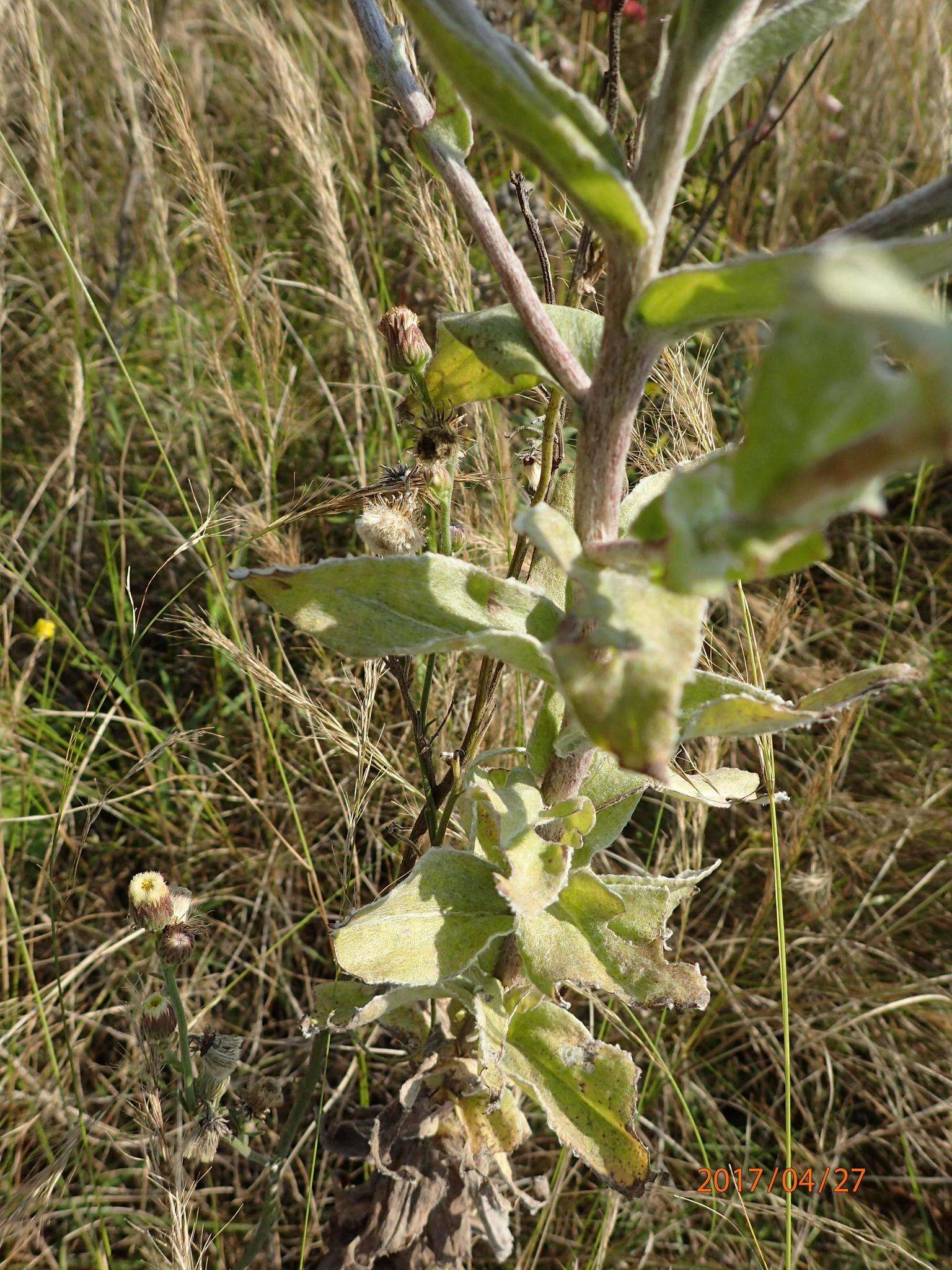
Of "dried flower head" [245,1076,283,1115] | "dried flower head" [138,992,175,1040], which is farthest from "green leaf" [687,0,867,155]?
"dried flower head" [245,1076,283,1115]

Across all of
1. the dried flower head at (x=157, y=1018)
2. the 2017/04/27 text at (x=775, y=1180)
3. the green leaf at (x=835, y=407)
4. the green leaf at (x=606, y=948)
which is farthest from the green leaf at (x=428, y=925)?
the 2017/04/27 text at (x=775, y=1180)

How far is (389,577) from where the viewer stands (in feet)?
3.05

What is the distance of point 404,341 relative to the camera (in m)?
1.23

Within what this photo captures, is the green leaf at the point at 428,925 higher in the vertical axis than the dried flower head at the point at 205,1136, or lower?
higher

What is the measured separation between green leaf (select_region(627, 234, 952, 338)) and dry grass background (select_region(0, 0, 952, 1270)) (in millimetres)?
697

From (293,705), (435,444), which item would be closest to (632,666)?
(435,444)

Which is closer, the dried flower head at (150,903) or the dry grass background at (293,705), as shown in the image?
the dried flower head at (150,903)

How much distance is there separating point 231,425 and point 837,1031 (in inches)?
81.3

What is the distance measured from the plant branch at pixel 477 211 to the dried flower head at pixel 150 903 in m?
0.92

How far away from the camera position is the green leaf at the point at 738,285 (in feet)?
2.06

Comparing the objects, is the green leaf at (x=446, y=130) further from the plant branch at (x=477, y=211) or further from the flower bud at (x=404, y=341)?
the flower bud at (x=404, y=341)

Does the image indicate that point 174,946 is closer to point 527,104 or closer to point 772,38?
point 527,104

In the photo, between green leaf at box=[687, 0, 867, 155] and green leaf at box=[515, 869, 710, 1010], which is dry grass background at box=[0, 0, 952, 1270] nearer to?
green leaf at box=[515, 869, 710, 1010]

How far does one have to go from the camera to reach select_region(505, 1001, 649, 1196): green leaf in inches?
48.6
